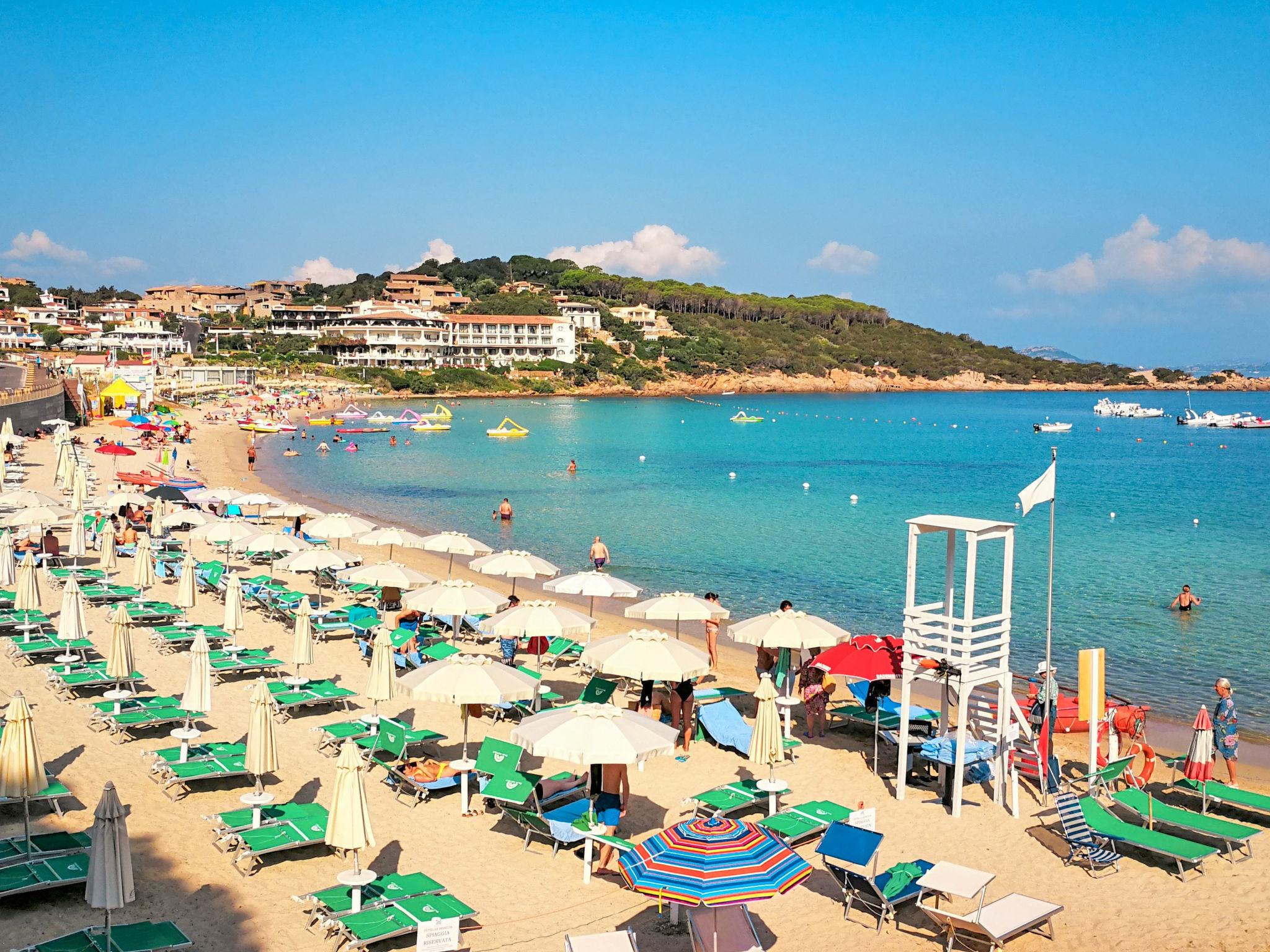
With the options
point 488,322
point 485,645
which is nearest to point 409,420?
point 488,322

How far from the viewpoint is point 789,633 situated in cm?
1184

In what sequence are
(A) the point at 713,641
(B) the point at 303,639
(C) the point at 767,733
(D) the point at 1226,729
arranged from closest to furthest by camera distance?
1. (C) the point at 767,733
2. (D) the point at 1226,729
3. (B) the point at 303,639
4. (A) the point at 713,641

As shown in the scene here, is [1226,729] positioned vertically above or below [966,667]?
below

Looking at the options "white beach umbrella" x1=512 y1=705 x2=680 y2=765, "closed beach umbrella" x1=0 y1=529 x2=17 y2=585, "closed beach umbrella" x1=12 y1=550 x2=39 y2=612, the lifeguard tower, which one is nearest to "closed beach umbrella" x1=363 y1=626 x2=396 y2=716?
"white beach umbrella" x1=512 y1=705 x2=680 y2=765

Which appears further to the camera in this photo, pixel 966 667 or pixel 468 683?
pixel 966 667

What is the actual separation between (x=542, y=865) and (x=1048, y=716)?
542 cm

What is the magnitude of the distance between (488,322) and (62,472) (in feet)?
336

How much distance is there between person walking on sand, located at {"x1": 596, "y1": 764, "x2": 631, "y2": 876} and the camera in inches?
342

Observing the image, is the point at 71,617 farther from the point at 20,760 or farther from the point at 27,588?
the point at 20,760

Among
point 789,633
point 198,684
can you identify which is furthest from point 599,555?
point 198,684

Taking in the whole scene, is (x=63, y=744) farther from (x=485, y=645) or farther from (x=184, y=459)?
(x=184, y=459)

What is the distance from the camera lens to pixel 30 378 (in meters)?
49.6

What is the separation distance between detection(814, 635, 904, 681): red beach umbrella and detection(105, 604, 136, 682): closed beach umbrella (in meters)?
7.59

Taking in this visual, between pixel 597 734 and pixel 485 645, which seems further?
pixel 485 645
